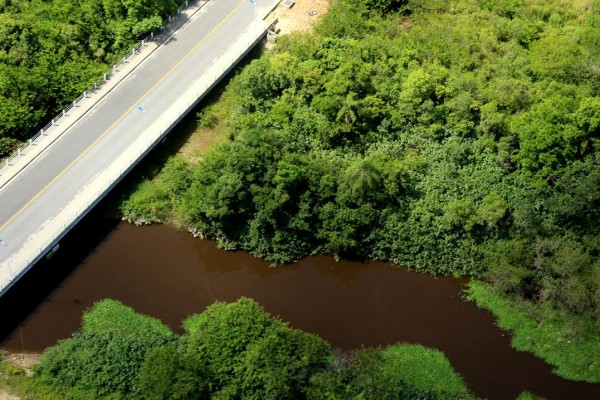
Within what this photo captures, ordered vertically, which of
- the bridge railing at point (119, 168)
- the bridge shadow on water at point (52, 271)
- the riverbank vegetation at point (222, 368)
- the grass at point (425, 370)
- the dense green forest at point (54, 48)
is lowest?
Result: the grass at point (425, 370)

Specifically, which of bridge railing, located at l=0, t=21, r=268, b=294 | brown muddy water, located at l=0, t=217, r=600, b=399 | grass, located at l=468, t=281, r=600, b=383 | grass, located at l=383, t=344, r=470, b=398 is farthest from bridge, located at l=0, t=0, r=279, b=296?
grass, located at l=468, t=281, r=600, b=383

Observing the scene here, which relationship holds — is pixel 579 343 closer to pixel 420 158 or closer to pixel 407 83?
pixel 420 158

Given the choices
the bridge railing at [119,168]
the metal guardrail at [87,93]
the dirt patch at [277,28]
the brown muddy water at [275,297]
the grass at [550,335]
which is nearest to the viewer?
the bridge railing at [119,168]

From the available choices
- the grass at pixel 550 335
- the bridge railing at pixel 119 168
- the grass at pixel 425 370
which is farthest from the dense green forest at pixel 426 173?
the grass at pixel 425 370

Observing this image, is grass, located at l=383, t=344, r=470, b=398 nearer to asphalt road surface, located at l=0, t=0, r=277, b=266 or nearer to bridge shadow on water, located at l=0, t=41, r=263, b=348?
bridge shadow on water, located at l=0, t=41, r=263, b=348

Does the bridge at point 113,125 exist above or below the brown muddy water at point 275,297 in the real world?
above

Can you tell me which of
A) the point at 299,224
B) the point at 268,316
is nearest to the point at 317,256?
the point at 299,224

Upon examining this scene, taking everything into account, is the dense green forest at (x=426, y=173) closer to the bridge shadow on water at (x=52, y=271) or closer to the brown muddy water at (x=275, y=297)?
the brown muddy water at (x=275, y=297)
